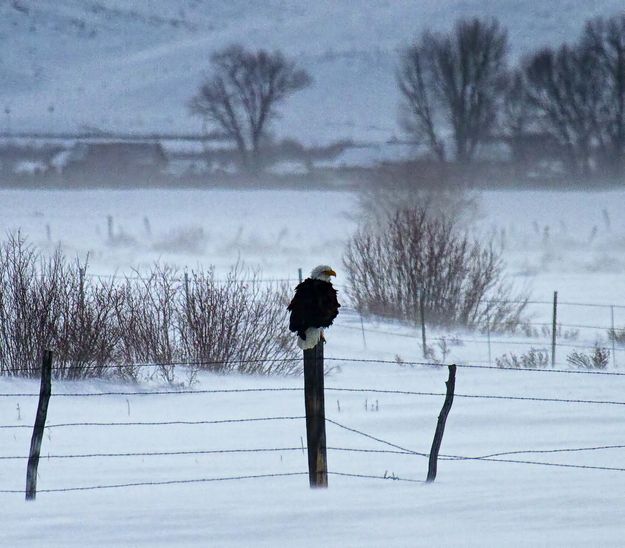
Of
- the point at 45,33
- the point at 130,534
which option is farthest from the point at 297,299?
the point at 45,33

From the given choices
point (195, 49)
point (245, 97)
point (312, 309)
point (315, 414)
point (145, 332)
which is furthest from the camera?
point (195, 49)

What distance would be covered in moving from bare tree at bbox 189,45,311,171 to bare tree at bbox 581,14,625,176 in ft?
59.2

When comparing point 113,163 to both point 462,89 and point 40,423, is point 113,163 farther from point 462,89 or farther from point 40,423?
point 40,423

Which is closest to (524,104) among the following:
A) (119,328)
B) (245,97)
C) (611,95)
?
(611,95)

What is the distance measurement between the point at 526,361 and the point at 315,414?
31.9 ft

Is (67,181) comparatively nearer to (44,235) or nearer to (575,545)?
(44,235)

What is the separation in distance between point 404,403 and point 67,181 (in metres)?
47.4

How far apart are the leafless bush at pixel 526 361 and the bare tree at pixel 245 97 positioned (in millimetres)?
44026

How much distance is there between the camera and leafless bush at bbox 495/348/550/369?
1650 centimetres

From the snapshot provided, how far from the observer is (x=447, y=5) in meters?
127

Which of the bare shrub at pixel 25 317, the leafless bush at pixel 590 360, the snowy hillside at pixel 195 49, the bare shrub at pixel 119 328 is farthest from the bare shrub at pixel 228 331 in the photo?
the snowy hillside at pixel 195 49

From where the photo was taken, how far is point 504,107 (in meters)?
61.3

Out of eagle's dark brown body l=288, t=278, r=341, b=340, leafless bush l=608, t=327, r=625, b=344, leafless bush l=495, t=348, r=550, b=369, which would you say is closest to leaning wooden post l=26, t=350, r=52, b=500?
eagle's dark brown body l=288, t=278, r=341, b=340

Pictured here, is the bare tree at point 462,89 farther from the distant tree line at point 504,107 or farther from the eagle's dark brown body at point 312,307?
the eagle's dark brown body at point 312,307
